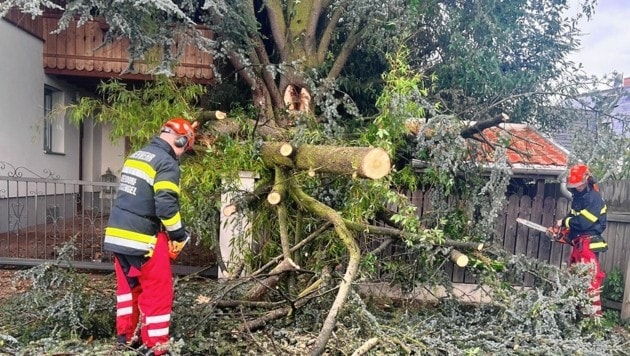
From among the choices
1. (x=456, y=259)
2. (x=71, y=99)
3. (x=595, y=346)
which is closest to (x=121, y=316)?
(x=456, y=259)

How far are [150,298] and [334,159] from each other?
1601 mm

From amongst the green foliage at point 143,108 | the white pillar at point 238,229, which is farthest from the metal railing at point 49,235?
the white pillar at point 238,229

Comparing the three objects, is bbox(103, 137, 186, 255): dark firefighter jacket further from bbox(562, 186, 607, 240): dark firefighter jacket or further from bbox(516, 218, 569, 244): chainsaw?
bbox(562, 186, 607, 240): dark firefighter jacket

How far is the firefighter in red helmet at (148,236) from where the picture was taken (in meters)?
3.04

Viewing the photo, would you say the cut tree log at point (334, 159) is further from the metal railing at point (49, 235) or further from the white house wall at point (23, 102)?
the white house wall at point (23, 102)

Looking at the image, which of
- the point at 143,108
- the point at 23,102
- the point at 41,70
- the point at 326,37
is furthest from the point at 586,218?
the point at 41,70

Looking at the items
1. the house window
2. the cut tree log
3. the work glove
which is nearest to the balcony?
the house window

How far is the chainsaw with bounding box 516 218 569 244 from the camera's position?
5066 mm

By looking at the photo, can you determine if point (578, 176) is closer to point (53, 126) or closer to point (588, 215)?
point (588, 215)

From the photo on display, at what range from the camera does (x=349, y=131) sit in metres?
4.97

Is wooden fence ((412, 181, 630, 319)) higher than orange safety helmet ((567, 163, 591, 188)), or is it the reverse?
orange safety helmet ((567, 163, 591, 188))

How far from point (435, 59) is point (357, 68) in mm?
1179

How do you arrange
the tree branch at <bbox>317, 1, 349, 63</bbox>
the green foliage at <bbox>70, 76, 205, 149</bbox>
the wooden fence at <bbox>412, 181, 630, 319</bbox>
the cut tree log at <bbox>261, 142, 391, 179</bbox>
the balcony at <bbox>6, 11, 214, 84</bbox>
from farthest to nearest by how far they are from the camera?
the balcony at <bbox>6, 11, 214, 84</bbox> < the tree branch at <bbox>317, 1, 349, 63</bbox> < the green foliage at <bbox>70, 76, 205, 149</bbox> < the wooden fence at <bbox>412, 181, 630, 319</bbox> < the cut tree log at <bbox>261, 142, 391, 179</bbox>

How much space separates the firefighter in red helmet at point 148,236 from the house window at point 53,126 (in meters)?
6.59
